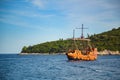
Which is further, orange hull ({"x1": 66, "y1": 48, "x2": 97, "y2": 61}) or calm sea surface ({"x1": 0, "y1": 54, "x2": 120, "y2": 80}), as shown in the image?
orange hull ({"x1": 66, "y1": 48, "x2": 97, "y2": 61})

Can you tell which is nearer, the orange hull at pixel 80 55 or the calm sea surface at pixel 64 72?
the calm sea surface at pixel 64 72

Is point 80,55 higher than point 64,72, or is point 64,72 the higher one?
point 80,55

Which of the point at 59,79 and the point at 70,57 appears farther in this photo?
the point at 70,57

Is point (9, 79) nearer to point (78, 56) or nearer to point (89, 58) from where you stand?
point (78, 56)

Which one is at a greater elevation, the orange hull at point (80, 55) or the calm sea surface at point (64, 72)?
the orange hull at point (80, 55)

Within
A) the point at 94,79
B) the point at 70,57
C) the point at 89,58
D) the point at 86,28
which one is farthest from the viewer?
the point at 86,28

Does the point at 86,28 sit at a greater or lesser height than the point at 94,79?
greater

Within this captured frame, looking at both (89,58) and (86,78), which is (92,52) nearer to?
(89,58)

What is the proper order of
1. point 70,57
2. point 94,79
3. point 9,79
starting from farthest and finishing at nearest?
1. point 70,57
2. point 9,79
3. point 94,79

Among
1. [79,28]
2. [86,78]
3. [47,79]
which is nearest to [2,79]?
[47,79]

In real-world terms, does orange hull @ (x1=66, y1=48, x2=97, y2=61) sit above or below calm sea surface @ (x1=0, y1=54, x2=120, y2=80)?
above

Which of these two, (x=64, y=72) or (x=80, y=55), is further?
(x=80, y=55)

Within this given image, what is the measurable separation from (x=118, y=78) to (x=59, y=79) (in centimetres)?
955

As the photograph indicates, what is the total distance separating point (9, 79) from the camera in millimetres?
44156
